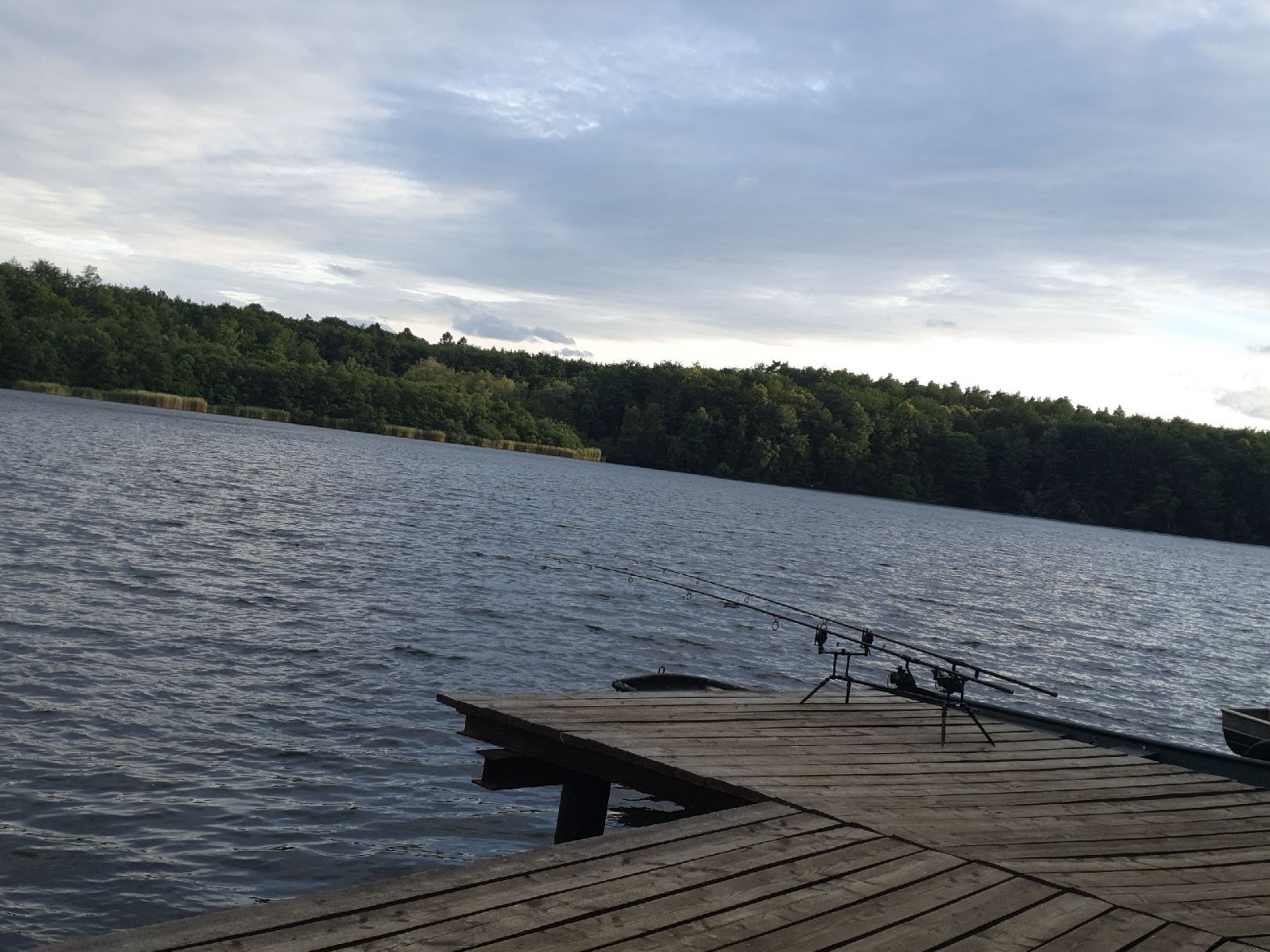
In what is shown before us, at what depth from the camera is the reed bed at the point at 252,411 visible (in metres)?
111

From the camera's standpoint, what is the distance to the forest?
115 meters

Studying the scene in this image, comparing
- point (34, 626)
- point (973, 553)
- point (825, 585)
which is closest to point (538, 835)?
point (34, 626)

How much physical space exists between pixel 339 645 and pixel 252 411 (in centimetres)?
10532

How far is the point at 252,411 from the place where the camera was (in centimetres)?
11288

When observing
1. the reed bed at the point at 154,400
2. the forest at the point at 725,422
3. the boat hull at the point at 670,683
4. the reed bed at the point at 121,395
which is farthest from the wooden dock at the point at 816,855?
the forest at the point at 725,422

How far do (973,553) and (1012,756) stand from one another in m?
46.4

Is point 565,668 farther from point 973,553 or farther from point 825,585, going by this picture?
point 973,553

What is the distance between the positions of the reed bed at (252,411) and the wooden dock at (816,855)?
11119 centimetres

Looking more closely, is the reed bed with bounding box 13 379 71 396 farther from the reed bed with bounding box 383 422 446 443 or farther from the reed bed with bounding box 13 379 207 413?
the reed bed with bounding box 383 422 446 443

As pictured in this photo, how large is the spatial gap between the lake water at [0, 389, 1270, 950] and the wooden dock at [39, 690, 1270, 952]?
7.82ft

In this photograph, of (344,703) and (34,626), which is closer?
(344,703)

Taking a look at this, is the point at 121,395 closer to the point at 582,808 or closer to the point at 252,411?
the point at 252,411

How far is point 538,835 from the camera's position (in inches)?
360

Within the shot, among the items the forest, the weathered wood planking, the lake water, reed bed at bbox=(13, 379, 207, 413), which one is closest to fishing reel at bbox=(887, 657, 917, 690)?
the weathered wood planking
